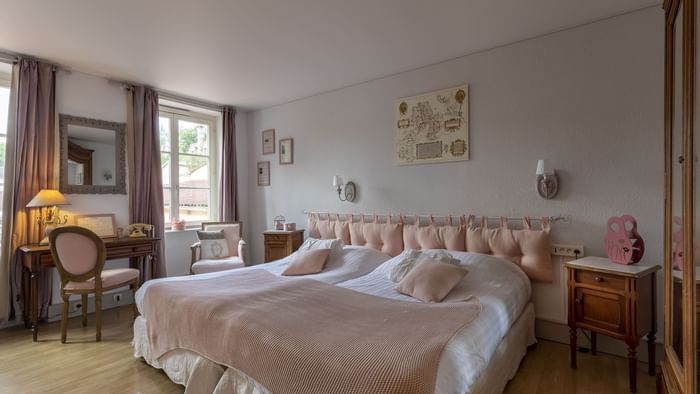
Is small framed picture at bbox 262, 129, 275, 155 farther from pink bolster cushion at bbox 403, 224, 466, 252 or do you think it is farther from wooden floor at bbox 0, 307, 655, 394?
wooden floor at bbox 0, 307, 655, 394

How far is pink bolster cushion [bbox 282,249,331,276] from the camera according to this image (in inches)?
118

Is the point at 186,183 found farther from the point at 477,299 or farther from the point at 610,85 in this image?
the point at 610,85

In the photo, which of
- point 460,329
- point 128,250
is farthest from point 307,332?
point 128,250

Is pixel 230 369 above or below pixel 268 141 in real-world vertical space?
below

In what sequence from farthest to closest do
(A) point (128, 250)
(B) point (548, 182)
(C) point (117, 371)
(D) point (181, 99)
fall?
1. (D) point (181, 99)
2. (A) point (128, 250)
3. (B) point (548, 182)
4. (C) point (117, 371)

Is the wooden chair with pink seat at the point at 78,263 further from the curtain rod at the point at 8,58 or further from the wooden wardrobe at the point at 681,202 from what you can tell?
the wooden wardrobe at the point at 681,202

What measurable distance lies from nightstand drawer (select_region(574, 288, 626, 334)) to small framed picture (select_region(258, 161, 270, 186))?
13.1 feet

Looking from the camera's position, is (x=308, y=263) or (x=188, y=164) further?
(x=188, y=164)

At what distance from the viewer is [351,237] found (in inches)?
152

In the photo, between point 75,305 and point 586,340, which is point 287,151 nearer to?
point 75,305

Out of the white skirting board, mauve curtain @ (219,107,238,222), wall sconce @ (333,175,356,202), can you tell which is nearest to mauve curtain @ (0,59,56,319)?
mauve curtain @ (219,107,238,222)

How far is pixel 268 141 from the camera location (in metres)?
4.96

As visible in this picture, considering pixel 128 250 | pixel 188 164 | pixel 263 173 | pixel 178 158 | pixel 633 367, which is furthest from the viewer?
pixel 263 173

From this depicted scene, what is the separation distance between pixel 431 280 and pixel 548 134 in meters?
1.61
